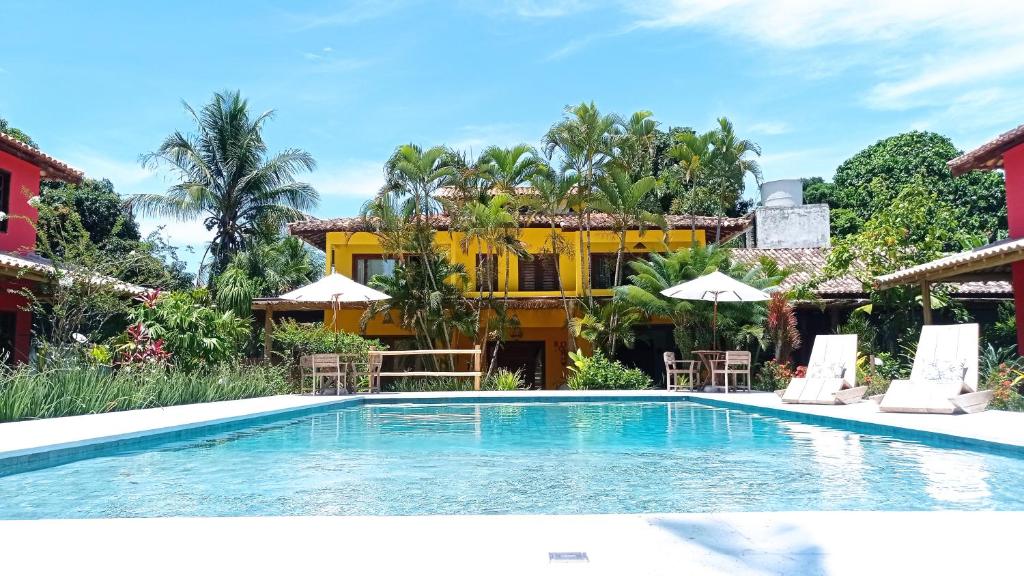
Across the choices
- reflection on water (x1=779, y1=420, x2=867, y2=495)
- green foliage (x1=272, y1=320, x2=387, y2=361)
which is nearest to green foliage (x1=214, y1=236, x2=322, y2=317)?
A: green foliage (x1=272, y1=320, x2=387, y2=361)

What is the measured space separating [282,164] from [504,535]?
24340 millimetres

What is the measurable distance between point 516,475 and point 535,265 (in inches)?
675

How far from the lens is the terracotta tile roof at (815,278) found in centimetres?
1965

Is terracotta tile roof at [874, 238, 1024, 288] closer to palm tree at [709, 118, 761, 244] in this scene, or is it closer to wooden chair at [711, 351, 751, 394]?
wooden chair at [711, 351, 751, 394]

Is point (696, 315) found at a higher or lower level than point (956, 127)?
lower

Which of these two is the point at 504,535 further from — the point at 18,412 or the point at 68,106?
the point at 68,106

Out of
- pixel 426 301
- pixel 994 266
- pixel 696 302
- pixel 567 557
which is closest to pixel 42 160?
pixel 426 301

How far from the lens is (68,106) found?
23.6 meters

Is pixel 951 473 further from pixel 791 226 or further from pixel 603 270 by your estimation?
pixel 791 226

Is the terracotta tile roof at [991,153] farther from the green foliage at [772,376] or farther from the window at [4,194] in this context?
the window at [4,194]

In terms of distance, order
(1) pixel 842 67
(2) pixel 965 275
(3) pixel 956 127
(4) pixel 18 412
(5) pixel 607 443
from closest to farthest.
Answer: (5) pixel 607 443 < (4) pixel 18 412 < (2) pixel 965 275 < (1) pixel 842 67 < (3) pixel 956 127

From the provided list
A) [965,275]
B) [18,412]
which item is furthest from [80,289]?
[965,275]

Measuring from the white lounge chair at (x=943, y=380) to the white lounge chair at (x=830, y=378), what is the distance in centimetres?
129

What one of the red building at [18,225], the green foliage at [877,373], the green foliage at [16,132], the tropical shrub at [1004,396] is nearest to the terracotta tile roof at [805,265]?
the green foliage at [877,373]
